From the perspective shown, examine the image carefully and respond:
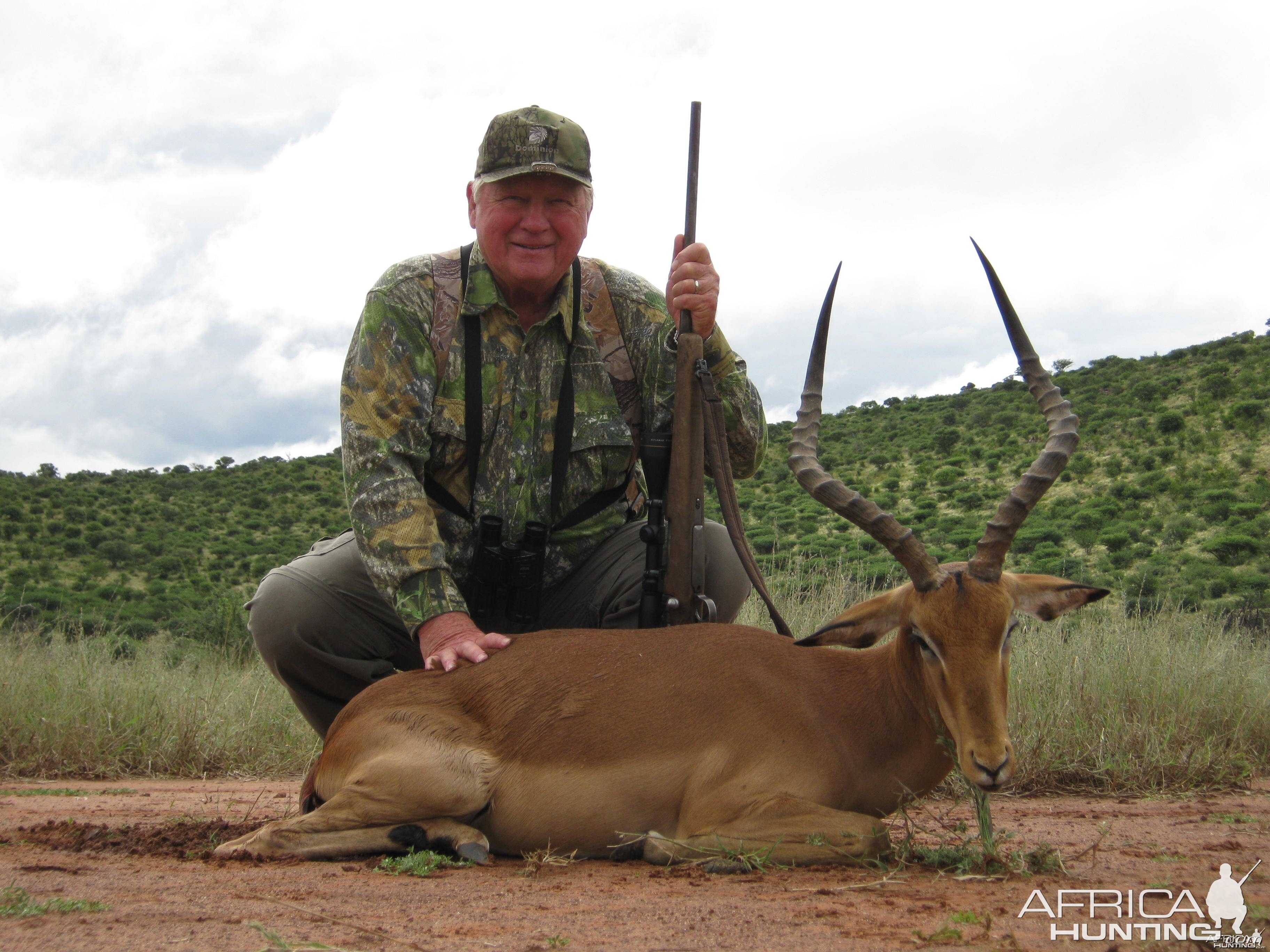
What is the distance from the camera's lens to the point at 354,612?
5305 mm

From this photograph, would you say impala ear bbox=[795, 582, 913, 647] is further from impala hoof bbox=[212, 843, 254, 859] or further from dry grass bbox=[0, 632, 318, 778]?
dry grass bbox=[0, 632, 318, 778]

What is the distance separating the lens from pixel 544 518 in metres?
5.33

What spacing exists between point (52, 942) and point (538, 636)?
7.47 feet

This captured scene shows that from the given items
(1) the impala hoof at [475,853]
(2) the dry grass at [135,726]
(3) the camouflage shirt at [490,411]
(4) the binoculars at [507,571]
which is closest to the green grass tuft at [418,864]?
(1) the impala hoof at [475,853]

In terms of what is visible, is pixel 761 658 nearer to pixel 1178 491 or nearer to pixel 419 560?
pixel 419 560

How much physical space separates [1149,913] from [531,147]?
411 cm

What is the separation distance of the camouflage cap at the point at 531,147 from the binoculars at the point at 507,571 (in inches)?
68.5

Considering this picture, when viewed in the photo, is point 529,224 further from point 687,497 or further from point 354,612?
point 354,612

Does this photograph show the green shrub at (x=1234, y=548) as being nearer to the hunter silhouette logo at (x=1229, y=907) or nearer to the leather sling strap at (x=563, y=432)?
the leather sling strap at (x=563, y=432)

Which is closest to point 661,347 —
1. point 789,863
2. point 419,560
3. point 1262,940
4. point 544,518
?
point 544,518

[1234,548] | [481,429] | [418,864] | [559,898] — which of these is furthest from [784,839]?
[1234,548]

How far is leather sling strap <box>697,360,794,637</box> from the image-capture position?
17.1 feet

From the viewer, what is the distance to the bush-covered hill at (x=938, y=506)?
2394 centimetres

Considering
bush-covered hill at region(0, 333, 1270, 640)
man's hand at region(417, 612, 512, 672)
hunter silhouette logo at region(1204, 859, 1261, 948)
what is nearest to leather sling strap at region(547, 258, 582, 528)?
man's hand at region(417, 612, 512, 672)
